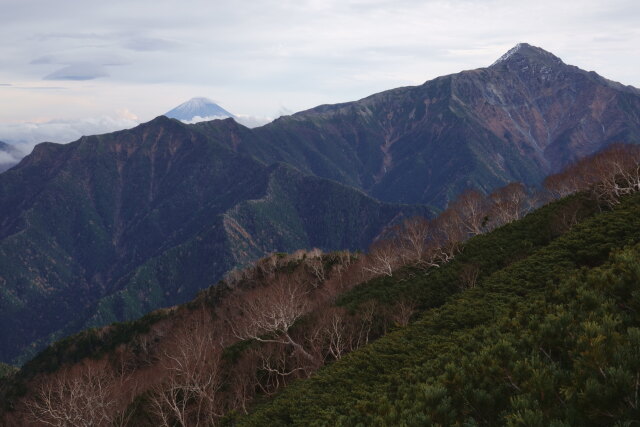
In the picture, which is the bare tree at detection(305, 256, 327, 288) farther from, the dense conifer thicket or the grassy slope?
the grassy slope

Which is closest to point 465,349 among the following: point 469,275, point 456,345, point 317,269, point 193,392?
point 456,345

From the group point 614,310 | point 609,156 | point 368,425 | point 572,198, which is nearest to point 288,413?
point 368,425

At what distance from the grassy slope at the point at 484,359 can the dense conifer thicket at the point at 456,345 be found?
0.07 metres

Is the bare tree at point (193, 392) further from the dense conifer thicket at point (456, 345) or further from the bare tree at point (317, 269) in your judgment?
the bare tree at point (317, 269)

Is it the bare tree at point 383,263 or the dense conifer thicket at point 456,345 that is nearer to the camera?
the dense conifer thicket at point 456,345

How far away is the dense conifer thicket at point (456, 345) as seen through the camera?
9797 millimetres

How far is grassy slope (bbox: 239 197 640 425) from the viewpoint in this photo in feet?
34.6

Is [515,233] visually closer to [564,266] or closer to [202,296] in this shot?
[564,266]

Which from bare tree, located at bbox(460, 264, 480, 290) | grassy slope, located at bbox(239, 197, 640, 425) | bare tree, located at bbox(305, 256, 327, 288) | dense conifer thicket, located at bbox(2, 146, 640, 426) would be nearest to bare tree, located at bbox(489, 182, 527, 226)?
dense conifer thicket, located at bbox(2, 146, 640, 426)

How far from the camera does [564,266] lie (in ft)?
107

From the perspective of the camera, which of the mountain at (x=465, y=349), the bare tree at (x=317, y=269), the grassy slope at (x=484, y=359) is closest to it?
the mountain at (x=465, y=349)

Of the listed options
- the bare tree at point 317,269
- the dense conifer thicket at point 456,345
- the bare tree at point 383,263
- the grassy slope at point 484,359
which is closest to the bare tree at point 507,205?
the dense conifer thicket at point 456,345

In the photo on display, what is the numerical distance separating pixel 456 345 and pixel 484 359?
27.3 feet

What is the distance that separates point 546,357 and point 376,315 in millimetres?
37058
